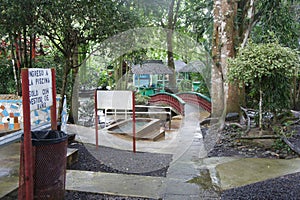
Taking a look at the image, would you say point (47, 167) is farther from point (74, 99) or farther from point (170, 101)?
point (170, 101)

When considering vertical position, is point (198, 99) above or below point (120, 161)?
above

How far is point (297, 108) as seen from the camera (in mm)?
8602

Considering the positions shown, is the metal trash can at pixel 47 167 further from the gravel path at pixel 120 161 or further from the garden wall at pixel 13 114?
the garden wall at pixel 13 114

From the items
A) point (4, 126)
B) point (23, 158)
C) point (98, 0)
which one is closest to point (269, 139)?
point (98, 0)

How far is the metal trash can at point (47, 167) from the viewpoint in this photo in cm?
244

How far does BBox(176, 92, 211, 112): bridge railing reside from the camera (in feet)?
31.9

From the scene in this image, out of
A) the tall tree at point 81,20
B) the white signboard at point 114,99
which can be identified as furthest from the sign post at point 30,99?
the white signboard at point 114,99

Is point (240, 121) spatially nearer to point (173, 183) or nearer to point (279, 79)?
point (279, 79)

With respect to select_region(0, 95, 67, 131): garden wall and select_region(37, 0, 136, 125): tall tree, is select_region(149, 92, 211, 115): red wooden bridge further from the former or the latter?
select_region(37, 0, 136, 125): tall tree

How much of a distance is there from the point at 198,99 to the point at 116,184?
7434mm

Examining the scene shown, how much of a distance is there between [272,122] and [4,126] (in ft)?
15.5

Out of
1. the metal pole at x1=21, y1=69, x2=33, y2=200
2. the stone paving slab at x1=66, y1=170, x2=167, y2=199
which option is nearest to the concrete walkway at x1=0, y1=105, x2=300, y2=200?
the stone paving slab at x1=66, y1=170, x2=167, y2=199

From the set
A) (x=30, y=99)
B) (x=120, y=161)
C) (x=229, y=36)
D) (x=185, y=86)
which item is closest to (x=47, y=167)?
(x=30, y=99)

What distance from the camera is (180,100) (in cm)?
979
